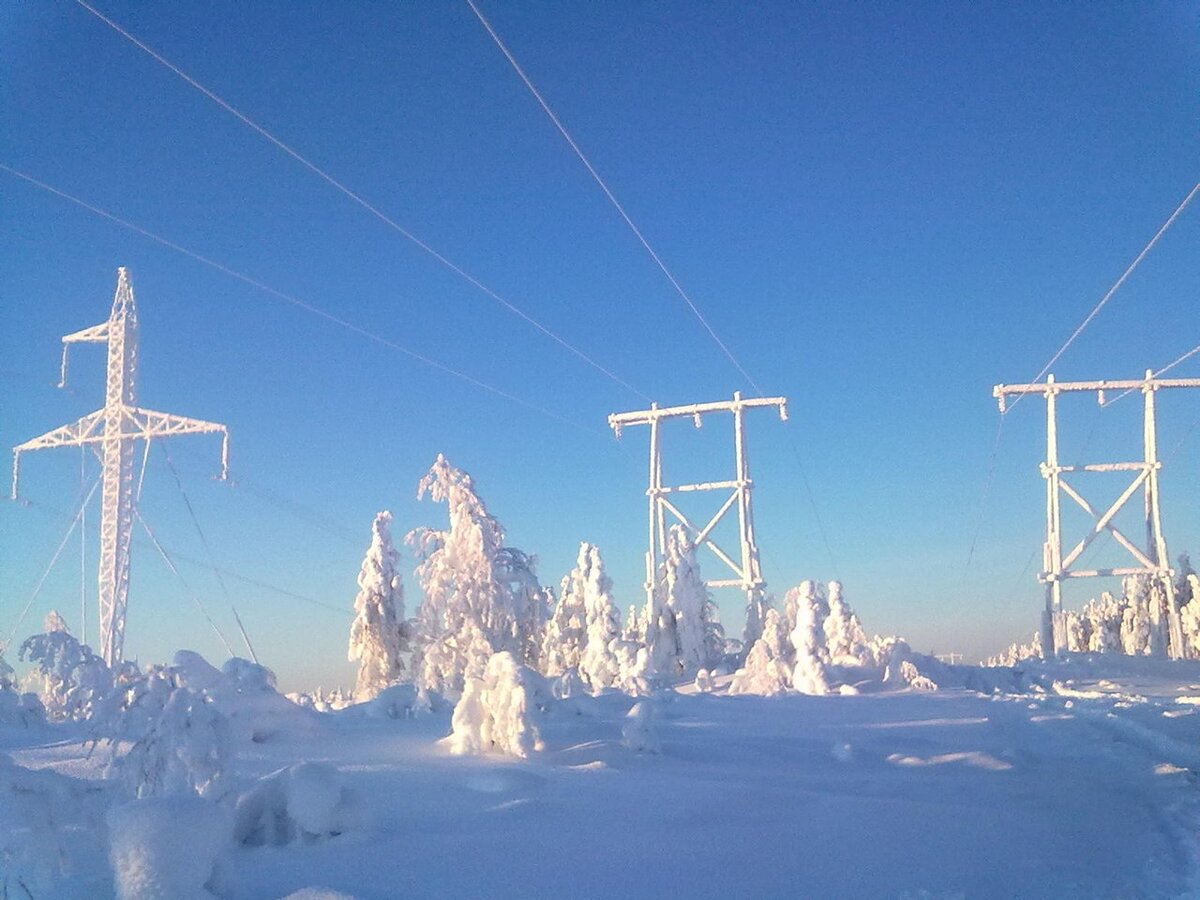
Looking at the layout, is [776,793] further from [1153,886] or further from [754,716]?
[754,716]

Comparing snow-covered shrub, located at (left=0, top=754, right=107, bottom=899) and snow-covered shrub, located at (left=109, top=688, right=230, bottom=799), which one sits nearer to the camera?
snow-covered shrub, located at (left=0, top=754, right=107, bottom=899)

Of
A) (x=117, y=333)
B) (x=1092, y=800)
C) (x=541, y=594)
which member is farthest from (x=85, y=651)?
(x=541, y=594)

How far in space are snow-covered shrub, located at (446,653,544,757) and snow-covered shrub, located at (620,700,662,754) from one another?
104 centimetres

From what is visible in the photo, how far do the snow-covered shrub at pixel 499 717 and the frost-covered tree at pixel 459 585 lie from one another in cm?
1758

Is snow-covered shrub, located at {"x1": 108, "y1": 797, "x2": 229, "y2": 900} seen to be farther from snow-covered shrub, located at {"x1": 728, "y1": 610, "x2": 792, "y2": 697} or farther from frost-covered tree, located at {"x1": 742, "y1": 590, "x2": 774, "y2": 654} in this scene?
frost-covered tree, located at {"x1": 742, "y1": 590, "x2": 774, "y2": 654}

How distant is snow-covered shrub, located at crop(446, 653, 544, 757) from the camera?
30.5 ft

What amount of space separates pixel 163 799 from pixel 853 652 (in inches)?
987

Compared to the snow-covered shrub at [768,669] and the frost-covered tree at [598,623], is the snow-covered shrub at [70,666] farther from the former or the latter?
the frost-covered tree at [598,623]

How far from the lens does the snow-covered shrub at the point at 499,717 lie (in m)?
9.28

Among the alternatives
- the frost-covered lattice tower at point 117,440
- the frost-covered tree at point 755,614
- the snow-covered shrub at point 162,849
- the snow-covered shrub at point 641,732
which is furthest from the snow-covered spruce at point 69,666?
the frost-covered tree at point 755,614

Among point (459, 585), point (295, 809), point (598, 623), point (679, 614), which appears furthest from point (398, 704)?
point (679, 614)

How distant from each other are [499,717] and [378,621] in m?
24.2

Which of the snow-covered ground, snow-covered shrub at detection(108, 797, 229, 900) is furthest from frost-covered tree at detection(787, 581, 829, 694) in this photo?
snow-covered shrub at detection(108, 797, 229, 900)

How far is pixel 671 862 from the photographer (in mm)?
6340
